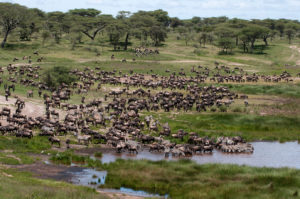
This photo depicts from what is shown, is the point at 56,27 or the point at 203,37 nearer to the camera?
the point at 56,27

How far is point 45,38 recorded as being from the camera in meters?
98.3

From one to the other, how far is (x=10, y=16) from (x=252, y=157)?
2701 inches

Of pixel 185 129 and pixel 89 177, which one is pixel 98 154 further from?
pixel 185 129

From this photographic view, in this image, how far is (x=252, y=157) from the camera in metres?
36.5

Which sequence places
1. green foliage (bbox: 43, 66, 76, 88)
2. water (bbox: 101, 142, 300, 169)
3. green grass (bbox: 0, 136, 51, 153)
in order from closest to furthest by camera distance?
1. green grass (bbox: 0, 136, 51, 153)
2. water (bbox: 101, 142, 300, 169)
3. green foliage (bbox: 43, 66, 76, 88)

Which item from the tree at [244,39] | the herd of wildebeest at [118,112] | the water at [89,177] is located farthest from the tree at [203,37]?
the water at [89,177]

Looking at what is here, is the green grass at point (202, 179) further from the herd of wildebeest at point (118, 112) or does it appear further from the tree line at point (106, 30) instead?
the tree line at point (106, 30)

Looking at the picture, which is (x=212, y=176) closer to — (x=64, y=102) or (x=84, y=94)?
(x=64, y=102)

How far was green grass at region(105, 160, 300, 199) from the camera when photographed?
25.2 m

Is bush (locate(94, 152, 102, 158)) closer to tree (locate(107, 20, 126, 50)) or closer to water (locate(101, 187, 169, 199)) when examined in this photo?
water (locate(101, 187, 169, 199))

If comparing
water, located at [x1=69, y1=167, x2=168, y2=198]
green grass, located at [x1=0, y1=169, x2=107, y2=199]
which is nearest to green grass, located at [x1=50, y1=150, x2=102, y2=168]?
water, located at [x1=69, y1=167, x2=168, y2=198]

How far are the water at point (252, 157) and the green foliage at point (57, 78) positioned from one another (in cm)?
2725

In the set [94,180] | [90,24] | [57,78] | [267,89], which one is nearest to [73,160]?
[94,180]

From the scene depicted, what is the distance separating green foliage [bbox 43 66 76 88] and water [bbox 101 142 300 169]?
27252 mm
